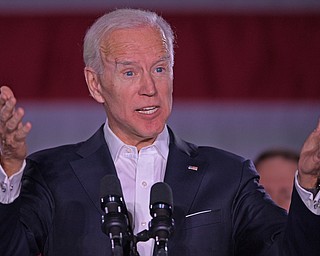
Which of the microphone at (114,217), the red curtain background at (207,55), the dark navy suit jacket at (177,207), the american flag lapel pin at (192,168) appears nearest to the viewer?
the microphone at (114,217)

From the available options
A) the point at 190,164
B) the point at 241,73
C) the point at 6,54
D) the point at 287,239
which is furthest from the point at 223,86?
the point at 287,239

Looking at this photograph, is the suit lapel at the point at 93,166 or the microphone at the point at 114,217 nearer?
the microphone at the point at 114,217

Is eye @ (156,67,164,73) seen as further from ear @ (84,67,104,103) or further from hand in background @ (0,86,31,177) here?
hand in background @ (0,86,31,177)

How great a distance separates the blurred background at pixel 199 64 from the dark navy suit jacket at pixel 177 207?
1.41m

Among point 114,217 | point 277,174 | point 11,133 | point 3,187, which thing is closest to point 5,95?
point 11,133

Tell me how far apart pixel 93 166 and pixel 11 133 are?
40 centimetres

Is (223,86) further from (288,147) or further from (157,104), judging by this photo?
(157,104)

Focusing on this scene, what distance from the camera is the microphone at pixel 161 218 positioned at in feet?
6.20

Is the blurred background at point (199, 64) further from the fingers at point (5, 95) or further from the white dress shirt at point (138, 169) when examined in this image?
the fingers at point (5, 95)

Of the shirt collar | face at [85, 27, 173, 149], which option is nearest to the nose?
face at [85, 27, 173, 149]

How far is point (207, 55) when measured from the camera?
3.84 metres

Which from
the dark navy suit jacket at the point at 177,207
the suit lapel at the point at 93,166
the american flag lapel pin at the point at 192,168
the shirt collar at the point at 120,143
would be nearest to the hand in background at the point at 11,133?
the dark navy suit jacket at the point at 177,207

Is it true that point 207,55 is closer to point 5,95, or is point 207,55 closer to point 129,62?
point 129,62

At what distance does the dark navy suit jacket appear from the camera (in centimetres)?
226
